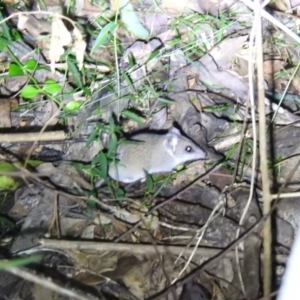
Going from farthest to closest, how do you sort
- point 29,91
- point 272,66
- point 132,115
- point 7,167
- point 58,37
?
1. point 272,66
2. point 29,91
3. point 132,115
4. point 7,167
5. point 58,37

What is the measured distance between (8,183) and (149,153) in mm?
890

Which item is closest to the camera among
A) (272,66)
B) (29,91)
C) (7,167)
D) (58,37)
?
(58,37)

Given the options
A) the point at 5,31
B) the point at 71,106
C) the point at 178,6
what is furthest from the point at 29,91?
the point at 178,6

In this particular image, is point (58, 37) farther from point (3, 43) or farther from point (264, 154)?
point (264, 154)

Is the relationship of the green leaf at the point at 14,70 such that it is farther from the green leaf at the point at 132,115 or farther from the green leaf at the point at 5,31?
the green leaf at the point at 132,115

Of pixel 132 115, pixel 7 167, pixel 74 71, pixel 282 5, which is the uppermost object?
pixel 282 5

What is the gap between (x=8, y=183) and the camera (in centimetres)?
348

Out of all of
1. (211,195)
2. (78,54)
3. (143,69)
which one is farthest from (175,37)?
(211,195)

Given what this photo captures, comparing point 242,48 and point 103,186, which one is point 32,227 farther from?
point 242,48

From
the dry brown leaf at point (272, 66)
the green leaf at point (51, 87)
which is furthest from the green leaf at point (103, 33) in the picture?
the dry brown leaf at point (272, 66)

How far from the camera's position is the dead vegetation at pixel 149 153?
3148 millimetres

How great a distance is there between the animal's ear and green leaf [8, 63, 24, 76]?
1.05m

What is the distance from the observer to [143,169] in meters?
3.48

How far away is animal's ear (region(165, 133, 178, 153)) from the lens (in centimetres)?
346
